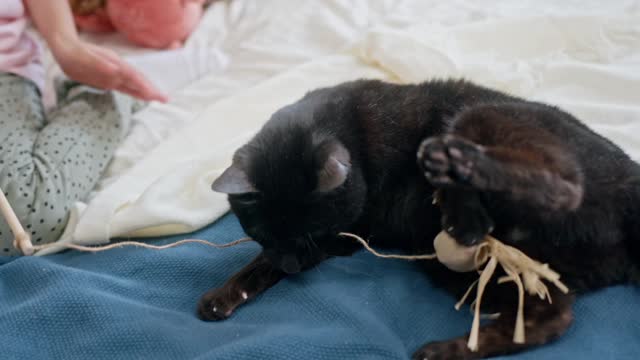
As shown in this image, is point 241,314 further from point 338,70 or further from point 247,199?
point 338,70

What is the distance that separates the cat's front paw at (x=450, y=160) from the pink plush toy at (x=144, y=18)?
133 centimetres

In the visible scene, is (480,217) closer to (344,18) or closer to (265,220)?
(265,220)

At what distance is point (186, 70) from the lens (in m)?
1.86

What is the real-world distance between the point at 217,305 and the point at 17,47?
3.78 ft

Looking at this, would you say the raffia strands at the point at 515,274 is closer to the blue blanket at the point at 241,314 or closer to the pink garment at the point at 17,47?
the blue blanket at the point at 241,314

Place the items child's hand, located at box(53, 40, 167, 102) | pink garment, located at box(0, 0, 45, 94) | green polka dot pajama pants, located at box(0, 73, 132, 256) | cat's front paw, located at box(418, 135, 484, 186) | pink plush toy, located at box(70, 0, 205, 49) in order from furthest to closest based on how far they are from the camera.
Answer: pink plush toy, located at box(70, 0, 205, 49) → pink garment, located at box(0, 0, 45, 94) → child's hand, located at box(53, 40, 167, 102) → green polka dot pajama pants, located at box(0, 73, 132, 256) → cat's front paw, located at box(418, 135, 484, 186)

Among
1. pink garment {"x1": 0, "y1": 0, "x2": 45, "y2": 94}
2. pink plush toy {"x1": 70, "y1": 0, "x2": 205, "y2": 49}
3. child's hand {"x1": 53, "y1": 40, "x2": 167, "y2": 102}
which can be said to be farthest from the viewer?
pink plush toy {"x1": 70, "y1": 0, "x2": 205, "y2": 49}

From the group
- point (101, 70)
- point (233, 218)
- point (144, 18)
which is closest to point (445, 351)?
point (233, 218)

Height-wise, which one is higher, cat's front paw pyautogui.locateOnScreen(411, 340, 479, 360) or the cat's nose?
the cat's nose

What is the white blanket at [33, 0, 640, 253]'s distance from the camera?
4.24ft

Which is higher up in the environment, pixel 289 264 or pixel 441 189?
pixel 441 189

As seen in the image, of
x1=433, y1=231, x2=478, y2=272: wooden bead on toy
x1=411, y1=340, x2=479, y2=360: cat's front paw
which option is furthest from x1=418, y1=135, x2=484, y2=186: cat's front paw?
x1=411, y1=340, x2=479, y2=360: cat's front paw

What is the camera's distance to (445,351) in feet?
2.92

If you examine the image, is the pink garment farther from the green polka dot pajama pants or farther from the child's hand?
the child's hand
